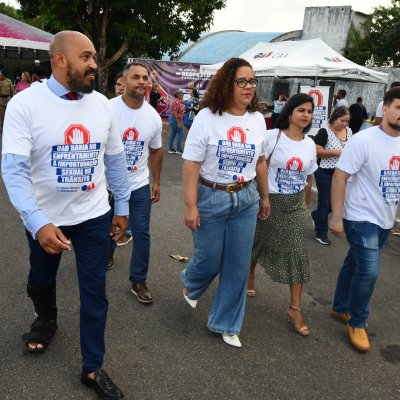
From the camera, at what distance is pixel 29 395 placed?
2.53 metres

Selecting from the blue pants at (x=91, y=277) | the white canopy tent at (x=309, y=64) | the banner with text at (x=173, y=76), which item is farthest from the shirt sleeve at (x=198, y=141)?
the banner with text at (x=173, y=76)

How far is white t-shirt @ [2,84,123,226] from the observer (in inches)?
85.6

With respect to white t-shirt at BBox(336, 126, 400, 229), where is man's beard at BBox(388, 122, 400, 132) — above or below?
above

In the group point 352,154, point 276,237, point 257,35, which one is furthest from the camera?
point 257,35

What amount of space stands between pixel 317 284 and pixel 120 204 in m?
2.52

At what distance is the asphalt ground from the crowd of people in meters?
0.13

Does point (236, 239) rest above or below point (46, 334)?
above

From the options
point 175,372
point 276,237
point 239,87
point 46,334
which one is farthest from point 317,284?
point 46,334

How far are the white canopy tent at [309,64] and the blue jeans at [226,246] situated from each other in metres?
8.88

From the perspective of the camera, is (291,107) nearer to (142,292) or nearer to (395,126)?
(395,126)

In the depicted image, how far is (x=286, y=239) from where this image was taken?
3479 millimetres

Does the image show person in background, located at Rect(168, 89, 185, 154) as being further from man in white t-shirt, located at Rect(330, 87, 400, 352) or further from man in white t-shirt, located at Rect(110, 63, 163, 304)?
man in white t-shirt, located at Rect(330, 87, 400, 352)

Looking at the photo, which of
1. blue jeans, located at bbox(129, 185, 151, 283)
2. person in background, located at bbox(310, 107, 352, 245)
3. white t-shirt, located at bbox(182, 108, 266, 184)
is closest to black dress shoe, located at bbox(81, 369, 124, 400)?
blue jeans, located at bbox(129, 185, 151, 283)

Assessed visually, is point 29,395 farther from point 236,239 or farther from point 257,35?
point 257,35
